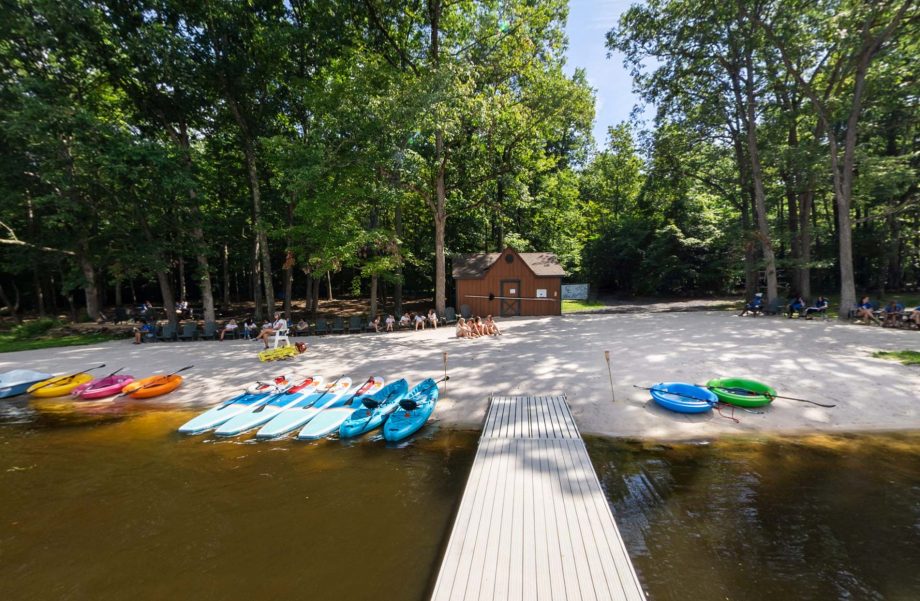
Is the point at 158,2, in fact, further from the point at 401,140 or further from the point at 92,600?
the point at 92,600

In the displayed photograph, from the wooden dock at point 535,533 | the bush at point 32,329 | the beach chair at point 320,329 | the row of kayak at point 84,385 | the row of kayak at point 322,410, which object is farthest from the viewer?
the beach chair at point 320,329

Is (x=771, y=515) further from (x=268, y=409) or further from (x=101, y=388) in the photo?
(x=101, y=388)

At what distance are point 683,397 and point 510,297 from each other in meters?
16.3

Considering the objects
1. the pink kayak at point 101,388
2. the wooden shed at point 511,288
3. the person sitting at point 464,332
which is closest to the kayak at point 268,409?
the pink kayak at point 101,388

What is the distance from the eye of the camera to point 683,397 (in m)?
8.85

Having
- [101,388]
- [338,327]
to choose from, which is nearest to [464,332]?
[338,327]

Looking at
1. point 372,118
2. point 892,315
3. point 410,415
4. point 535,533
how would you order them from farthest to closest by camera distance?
point 372,118 → point 892,315 → point 410,415 → point 535,533

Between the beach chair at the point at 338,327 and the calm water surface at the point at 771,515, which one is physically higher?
the beach chair at the point at 338,327

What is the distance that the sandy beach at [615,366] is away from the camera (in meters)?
8.21

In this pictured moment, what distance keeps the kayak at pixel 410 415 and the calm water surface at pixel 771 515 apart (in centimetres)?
372

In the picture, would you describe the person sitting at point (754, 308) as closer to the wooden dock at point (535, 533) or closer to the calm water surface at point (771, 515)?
the calm water surface at point (771, 515)

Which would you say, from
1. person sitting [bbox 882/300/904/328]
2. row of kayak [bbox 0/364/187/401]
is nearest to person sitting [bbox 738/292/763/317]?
person sitting [bbox 882/300/904/328]

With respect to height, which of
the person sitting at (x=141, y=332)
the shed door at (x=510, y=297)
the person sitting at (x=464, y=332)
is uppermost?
the shed door at (x=510, y=297)

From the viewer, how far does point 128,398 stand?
11.0 m
